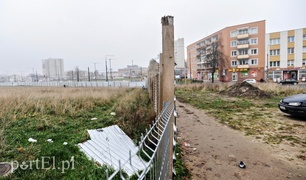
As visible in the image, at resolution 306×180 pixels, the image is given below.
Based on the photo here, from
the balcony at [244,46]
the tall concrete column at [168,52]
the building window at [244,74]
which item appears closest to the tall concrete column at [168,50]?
the tall concrete column at [168,52]

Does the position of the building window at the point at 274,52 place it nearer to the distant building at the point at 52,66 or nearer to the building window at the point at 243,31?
the building window at the point at 243,31

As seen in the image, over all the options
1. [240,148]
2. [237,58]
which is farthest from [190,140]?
[237,58]

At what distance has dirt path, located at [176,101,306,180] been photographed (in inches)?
117

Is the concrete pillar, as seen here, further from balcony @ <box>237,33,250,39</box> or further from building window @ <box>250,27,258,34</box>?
building window @ <box>250,27,258,34</box>

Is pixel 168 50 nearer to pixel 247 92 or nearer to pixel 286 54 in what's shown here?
pixel 247 92

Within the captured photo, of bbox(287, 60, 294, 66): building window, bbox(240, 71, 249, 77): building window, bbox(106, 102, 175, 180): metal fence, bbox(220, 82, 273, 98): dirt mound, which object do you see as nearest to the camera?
bbox(106, 102, 175, 180): metal fence

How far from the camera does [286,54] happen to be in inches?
1686

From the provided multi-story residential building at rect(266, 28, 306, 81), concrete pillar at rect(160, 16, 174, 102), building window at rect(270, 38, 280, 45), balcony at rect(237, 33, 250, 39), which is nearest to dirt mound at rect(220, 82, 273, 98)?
concrete pillar at rect(160, 16, 174, 102)

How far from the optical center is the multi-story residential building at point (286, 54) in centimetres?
4153

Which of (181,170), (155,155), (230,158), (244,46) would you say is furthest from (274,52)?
(155,155)

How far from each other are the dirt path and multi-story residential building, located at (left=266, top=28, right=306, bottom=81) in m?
47.3

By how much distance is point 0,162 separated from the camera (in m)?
3.04

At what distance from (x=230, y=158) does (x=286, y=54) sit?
51427 millimetres

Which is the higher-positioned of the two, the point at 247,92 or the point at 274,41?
the point at 274,41
